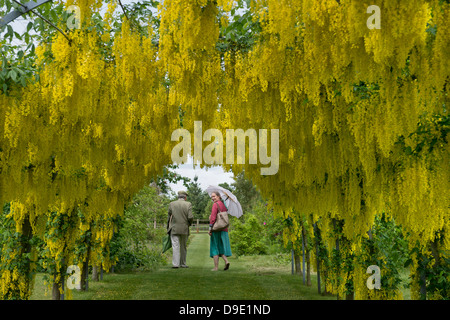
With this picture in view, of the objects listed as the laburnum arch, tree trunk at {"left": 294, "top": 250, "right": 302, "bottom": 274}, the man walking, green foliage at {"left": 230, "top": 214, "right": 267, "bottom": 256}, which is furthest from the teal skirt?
green foliage at {"left": 230, "top": 214, "right": 267, "bottom": 256}

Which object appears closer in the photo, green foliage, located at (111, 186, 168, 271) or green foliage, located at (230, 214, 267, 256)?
green foliage, located at (111, 186, 168, 271)

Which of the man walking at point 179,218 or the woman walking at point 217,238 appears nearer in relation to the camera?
the woman walking at point 217,238

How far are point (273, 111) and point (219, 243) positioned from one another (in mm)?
5368

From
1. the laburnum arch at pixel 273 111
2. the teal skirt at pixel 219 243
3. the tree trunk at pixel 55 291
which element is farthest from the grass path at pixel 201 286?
the laburnum arch at pixel 273 111

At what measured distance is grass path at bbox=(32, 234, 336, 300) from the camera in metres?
5.77

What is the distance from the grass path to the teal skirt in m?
0.41

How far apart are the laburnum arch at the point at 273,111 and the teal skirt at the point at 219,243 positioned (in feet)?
9.22

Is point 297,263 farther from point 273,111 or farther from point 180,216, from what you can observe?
point 273,111

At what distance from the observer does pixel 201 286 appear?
21.5 ft

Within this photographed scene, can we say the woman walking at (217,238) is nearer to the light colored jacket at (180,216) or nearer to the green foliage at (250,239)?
the light colored jacket at (180,216)

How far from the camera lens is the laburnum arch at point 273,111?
7.74 ft

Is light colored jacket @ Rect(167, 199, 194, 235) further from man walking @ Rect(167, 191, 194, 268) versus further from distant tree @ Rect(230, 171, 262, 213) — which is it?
distant tree @ Rect(230, 171, 262, 213)
